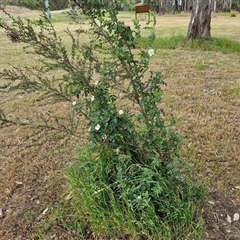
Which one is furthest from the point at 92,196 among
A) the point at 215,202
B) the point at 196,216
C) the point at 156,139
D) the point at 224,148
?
the point at 224,148

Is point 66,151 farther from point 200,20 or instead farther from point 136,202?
point 200,20

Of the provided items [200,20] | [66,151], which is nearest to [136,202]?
[66,151]

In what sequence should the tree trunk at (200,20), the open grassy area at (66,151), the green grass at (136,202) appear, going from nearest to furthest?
1. the green grass at (136,202)
2. the open grassy area at (66,151)
3. the tree trunk at (200,20)

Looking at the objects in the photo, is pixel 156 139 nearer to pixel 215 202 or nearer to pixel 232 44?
pixel 215 202

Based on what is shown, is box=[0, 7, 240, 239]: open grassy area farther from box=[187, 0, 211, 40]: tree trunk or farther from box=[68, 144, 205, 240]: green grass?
box=[187, 0, 211, 40]: tree trunk

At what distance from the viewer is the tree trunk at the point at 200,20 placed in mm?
6375

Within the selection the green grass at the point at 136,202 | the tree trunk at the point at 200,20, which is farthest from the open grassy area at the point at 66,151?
the tree trunk at the point at 200,20

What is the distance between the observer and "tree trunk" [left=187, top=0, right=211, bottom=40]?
251 inches

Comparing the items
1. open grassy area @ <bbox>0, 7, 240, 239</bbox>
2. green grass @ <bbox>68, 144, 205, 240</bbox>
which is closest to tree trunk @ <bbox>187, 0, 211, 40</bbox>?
open grassy area @ <bbox>0, 7, 240, 239</bbox>

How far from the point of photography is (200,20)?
6574 mm

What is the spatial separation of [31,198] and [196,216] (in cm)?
119

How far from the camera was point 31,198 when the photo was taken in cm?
218

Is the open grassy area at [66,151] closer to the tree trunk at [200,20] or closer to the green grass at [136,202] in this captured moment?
the green grass at [136,202]

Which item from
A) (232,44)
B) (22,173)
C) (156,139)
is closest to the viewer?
(156,139)
